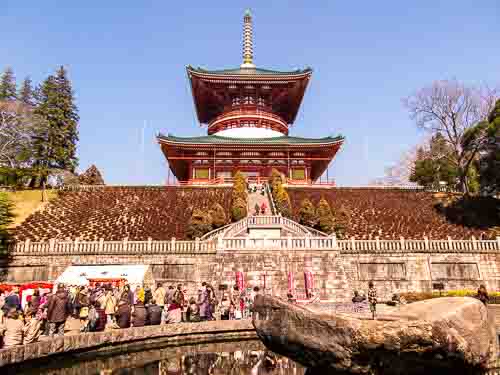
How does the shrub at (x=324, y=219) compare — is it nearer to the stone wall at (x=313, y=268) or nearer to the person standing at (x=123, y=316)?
the stone wall at (x=313, y=268)

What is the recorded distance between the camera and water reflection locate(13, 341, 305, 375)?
25.9ft

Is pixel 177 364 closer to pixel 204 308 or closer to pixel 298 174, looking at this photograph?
pixel 204 308

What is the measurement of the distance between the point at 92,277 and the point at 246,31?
174 ft

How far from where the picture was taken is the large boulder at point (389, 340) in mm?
5480

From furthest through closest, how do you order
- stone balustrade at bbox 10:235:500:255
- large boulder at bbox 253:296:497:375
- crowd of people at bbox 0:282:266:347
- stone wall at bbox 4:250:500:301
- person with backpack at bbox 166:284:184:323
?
stone balustrade at bbox 10:235:500:255 → stone wall at bbox 4:250:500:301 → person with backpack at bbox 166:284:184:323 → crowd of people at bbox 0:282:266:347 → large boulder at bbox 253:296:497:375

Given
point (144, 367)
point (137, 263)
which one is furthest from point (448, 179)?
point (144, 367)

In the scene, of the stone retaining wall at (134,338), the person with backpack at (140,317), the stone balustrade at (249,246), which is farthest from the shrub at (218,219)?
the person with backpack at (140,317)

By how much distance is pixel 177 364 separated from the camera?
8.64m

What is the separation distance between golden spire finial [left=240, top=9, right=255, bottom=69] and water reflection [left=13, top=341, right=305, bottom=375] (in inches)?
1993

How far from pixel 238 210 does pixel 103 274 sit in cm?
1129

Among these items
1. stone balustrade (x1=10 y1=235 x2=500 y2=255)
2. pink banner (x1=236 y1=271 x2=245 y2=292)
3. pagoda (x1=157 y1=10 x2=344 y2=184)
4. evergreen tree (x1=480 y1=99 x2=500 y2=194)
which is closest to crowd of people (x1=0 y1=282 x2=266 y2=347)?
pink banner (x1=236 y1=271 x2=245 y2=292)

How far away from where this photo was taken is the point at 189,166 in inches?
1759

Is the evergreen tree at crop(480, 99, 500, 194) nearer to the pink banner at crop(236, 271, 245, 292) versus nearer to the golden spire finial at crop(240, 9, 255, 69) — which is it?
the pink banner at crop(236, 271, 245, 292)

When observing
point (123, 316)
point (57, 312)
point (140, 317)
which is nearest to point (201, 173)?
point (140, 317)
